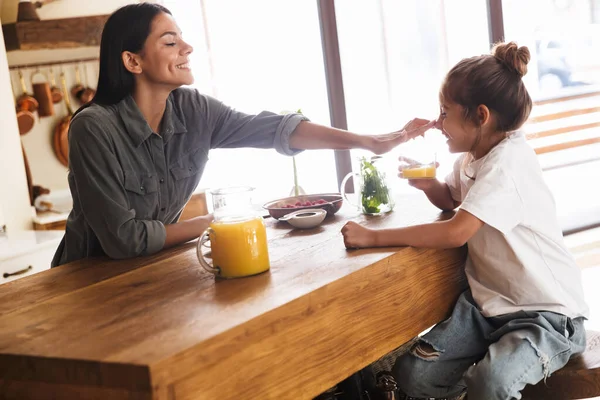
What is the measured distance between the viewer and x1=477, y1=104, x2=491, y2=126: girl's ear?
6.55 feet

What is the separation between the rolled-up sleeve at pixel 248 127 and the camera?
2.42 metres

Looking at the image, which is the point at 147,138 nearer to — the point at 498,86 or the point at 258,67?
the point at 498,86

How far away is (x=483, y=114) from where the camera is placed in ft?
6.57

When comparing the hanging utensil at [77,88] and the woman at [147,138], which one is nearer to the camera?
the woman at [147,138]

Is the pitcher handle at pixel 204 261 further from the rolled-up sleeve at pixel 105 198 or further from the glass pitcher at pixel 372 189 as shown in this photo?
the glass pitcher at pixel 372 189

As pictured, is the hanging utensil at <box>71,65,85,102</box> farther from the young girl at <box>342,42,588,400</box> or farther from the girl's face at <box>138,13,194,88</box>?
the young girl at <box>342,42,588,400</box>

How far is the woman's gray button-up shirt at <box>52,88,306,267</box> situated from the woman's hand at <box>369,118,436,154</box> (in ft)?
0.85

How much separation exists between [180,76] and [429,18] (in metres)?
3.05

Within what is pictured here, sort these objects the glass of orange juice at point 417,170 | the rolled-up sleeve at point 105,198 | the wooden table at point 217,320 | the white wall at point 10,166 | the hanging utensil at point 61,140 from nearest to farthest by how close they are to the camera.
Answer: the wooden table at point 217,320 < the rolled-up sleeve at point 105,198 < the glass of orange juice at point 417,170 < the white wall at point 10,166 < the hanging utensil at point 61,140

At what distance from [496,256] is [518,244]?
0.20ft

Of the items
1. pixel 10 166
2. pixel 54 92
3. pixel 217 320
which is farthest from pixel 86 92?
pixel 217 320

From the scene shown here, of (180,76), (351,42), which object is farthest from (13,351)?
(351,42)

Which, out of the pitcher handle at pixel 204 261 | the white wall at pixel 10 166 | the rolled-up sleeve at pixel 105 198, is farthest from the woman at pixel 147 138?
the white wall at pixel 10 166

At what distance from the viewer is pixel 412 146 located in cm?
223
